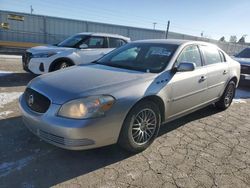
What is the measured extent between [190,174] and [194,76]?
1.81 meters

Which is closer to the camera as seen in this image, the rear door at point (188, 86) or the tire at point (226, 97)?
the rear door at point (188, 86)

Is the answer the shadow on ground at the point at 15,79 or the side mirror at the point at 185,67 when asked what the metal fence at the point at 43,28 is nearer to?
the shadow on ground at the point at 15,79

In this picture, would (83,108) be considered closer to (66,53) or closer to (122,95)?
(122,95)

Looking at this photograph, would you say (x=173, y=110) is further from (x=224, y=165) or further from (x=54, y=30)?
(x=54, y=30)

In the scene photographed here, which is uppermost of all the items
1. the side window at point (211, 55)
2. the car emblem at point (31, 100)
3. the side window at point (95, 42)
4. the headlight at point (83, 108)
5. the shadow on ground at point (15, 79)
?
the side window at point (211, 55)

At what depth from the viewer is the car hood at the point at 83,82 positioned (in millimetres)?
2982

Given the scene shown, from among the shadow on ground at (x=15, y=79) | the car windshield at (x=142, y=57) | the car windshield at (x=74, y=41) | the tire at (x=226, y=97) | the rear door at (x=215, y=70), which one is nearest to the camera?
the car windshield at (x=142, y=57)

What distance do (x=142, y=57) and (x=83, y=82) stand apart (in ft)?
4.67

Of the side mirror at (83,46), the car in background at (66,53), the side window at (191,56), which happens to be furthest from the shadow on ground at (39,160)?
the side mirror at (83,46)

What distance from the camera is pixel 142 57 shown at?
4.29 meters

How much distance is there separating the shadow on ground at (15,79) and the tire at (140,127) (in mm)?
4800

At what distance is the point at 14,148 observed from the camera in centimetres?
344

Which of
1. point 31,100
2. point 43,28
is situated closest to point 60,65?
point 31,100

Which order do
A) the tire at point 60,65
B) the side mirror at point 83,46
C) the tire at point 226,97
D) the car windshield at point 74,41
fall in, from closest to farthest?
the tire at point 226,97
the tire at point 60,65
the side mirror at point 83,46
the car windshield at point 74,41
